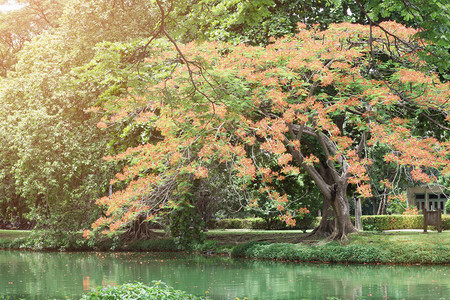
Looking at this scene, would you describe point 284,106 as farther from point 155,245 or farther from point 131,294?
point 155,245

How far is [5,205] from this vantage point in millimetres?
31734

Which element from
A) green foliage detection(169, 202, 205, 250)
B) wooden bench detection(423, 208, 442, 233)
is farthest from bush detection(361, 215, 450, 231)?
green foliage detection(169, 202, 205, 250)

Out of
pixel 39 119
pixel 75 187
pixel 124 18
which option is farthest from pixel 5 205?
pixel 124 18

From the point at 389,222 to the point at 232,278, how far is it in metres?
17.8

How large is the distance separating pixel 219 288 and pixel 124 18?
38.4 feet

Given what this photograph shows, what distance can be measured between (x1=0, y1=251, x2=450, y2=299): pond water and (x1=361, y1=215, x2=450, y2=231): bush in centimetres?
1207

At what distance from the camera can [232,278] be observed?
44.4 feet

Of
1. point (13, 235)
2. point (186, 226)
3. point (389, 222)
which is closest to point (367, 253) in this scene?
point (186, 226)

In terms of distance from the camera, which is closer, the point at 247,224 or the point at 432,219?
the point at 432,219

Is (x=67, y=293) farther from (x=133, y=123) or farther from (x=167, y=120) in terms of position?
(x=133, y=123)

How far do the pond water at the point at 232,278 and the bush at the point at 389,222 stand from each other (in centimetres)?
1207

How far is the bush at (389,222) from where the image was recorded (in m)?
28.9

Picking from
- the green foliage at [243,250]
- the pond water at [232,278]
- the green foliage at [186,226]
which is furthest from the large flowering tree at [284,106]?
the green foliage at [243,250]

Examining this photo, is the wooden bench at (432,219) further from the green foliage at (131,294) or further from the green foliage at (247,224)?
the green foliage at (131,294)
